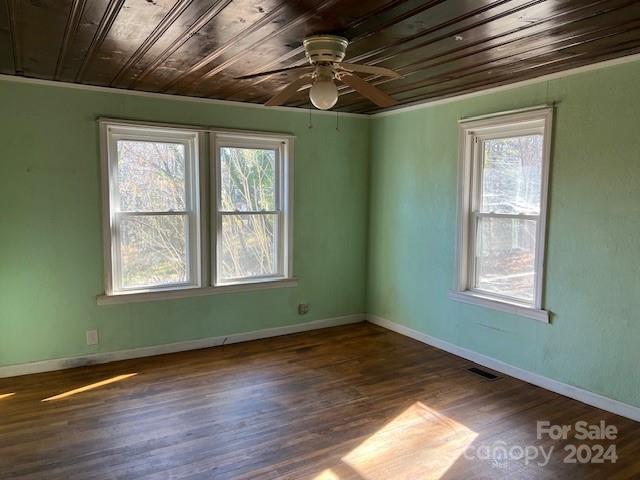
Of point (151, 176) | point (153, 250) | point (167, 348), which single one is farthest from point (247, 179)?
point (167, 348)

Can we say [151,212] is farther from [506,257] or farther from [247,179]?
[506,257]

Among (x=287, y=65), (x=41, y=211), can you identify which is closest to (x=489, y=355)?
(x=287, y=65)

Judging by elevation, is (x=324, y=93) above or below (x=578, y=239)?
above

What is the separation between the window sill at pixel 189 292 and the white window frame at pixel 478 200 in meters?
1.75

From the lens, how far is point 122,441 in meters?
2.79

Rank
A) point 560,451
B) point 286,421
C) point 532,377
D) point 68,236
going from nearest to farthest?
point 560,451, point 286,421, point 532,377, point 68,236

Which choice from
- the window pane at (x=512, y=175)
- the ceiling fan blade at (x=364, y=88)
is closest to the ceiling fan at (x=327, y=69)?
the ceiling fan blade at (x=364, y=88)

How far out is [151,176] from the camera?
4195 mm

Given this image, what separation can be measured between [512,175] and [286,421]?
8.67 feet

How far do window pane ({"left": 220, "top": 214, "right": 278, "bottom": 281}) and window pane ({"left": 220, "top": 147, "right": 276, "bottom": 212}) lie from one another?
126 mm

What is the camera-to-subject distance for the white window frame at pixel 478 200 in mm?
3570

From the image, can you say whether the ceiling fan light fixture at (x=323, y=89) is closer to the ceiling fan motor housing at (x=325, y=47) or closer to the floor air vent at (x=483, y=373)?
the ceiling fan motor housing at (x=325, y=47)

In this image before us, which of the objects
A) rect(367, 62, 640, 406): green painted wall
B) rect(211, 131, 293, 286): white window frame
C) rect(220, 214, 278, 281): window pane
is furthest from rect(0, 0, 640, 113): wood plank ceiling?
rect(220, 214, 278, 281): window pane

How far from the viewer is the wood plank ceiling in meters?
2.21
